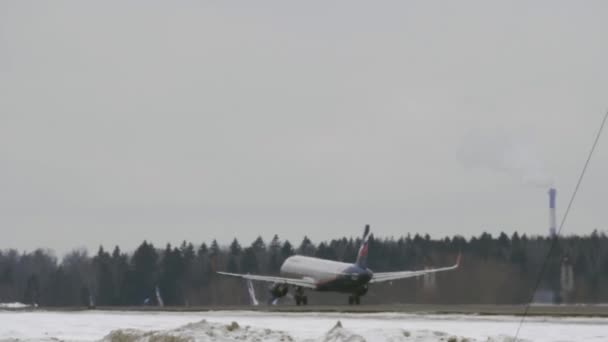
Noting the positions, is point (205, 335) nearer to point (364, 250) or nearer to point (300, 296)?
point (300, 296)

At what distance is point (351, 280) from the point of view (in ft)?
273

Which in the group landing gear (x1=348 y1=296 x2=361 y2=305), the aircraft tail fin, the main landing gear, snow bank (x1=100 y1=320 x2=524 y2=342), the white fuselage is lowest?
snow bank (x1=100 y1=320 x2=524 y2=342)

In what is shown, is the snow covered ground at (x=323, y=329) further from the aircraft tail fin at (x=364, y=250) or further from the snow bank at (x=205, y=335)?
the aircraft tail fin at (x=364, y=250)

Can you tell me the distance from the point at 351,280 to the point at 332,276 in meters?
1.46

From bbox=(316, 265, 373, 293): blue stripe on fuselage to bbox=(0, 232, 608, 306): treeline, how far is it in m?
10.2

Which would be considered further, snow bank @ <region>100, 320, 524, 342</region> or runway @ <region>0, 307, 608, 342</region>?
runway @ <region>0, 307, 608, 342</region>

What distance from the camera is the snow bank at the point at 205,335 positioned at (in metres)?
37.1

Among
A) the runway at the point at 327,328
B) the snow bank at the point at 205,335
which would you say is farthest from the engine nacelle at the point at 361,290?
the snow bank at the point at 205,335

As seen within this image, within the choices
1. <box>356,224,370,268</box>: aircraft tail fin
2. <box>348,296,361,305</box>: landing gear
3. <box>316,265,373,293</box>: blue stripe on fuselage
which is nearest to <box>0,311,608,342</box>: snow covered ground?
<box>316,265,373,293</box>: blue stripe on fuselage

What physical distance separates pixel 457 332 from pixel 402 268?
408ft

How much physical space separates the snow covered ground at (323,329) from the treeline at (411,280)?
94.6ft

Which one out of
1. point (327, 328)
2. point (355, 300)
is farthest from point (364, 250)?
point (327, 328)

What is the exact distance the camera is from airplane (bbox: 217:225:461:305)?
274 feet

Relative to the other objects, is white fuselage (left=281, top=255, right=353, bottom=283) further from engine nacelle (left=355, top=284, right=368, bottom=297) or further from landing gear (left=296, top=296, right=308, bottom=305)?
engine nacelle (left=355, top=284, right=368, bottom=297)
